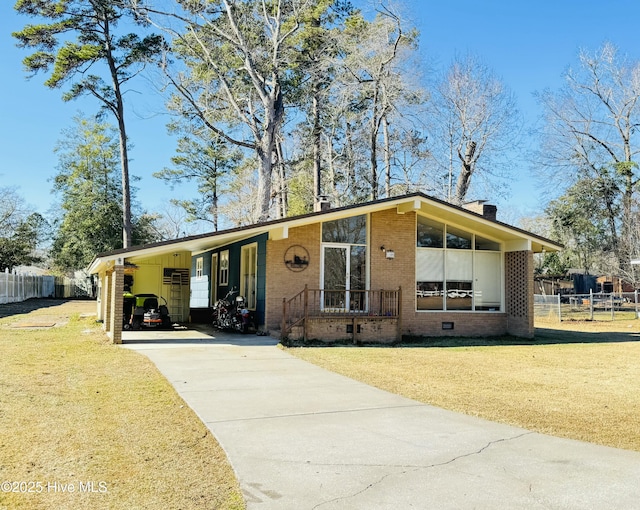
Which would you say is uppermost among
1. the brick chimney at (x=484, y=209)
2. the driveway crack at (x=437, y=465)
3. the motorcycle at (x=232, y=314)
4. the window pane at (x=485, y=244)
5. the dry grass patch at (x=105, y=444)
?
the brick chimney at (x=484, y=209)

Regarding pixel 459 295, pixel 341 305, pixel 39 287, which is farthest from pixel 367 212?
pixel 39 287

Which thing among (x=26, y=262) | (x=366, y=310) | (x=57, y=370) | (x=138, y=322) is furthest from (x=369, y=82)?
(x=26, y=262)

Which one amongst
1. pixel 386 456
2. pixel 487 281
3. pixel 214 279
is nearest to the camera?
pixel 386 456

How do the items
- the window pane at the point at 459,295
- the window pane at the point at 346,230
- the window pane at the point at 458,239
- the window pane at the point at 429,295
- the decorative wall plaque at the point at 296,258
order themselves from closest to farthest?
the decorative wall plaque at the point at 296,258
the window pane at the point at 346,230
the window pane at the point at 429,295
the window pane at the point at 459,295
the window pane at the point at 458,239

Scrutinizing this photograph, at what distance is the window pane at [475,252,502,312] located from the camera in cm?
1520

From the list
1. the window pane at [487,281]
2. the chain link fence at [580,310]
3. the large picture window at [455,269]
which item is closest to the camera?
the large picture window at [455,269]

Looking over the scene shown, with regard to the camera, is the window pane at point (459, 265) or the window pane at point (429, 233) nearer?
the window pane at point (429, 233)

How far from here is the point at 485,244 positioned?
15367 mm

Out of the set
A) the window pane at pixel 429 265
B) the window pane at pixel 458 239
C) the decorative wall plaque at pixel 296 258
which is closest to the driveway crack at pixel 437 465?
the decorative wall plaque at pixel 296 258

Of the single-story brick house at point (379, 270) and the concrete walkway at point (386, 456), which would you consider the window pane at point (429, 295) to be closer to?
the single-story brick house at point (379, 270)

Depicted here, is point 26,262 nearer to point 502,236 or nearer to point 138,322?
point 138,322

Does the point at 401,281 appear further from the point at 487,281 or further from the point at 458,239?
the point at 487,281

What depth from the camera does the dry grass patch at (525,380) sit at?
5738 millimetres

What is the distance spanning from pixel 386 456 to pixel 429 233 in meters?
10.9
